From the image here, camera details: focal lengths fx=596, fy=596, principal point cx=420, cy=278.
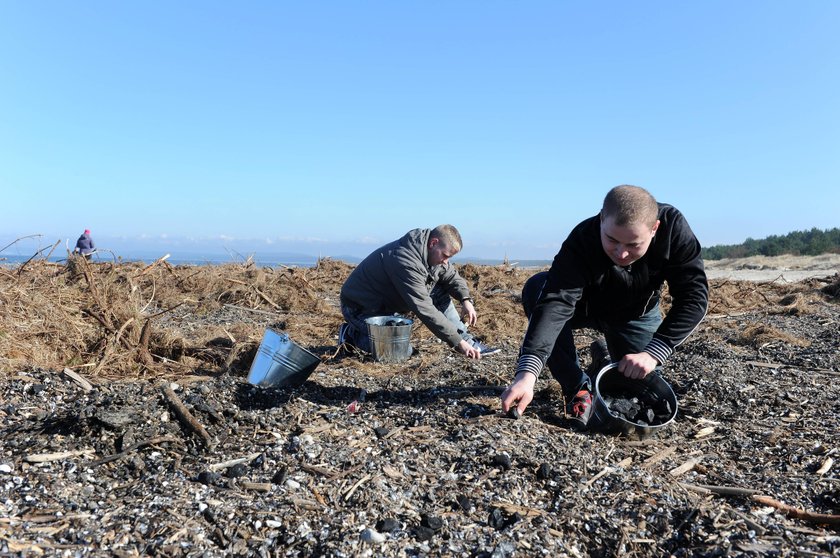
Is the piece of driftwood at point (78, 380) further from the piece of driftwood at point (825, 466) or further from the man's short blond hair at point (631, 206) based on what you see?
the piece of driftwood at point (825, 466)

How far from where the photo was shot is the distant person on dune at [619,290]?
3045 mm

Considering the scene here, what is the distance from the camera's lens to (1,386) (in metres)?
3.56

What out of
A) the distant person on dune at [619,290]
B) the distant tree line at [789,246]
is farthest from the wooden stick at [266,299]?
the distant tree line at [789,246]

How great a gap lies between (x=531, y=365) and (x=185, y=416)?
186 centimetres

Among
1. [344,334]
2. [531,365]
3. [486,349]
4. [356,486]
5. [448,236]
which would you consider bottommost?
[356,486]

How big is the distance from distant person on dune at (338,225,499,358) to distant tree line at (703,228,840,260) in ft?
71.4

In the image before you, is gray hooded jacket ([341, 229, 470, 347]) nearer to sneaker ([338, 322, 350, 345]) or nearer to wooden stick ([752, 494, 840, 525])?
sneaker ([338, 322, 350, 345])

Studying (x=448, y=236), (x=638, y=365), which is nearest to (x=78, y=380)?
(x=448, y=236)

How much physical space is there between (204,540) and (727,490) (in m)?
2.28

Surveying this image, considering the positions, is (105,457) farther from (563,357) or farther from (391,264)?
(391,264)

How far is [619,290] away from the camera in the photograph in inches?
145

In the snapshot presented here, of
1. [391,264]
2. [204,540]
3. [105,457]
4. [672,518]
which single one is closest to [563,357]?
[672,518]

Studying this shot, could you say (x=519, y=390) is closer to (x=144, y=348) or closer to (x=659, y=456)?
(x=659, y=456)

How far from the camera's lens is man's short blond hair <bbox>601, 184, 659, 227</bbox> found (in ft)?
9.72
